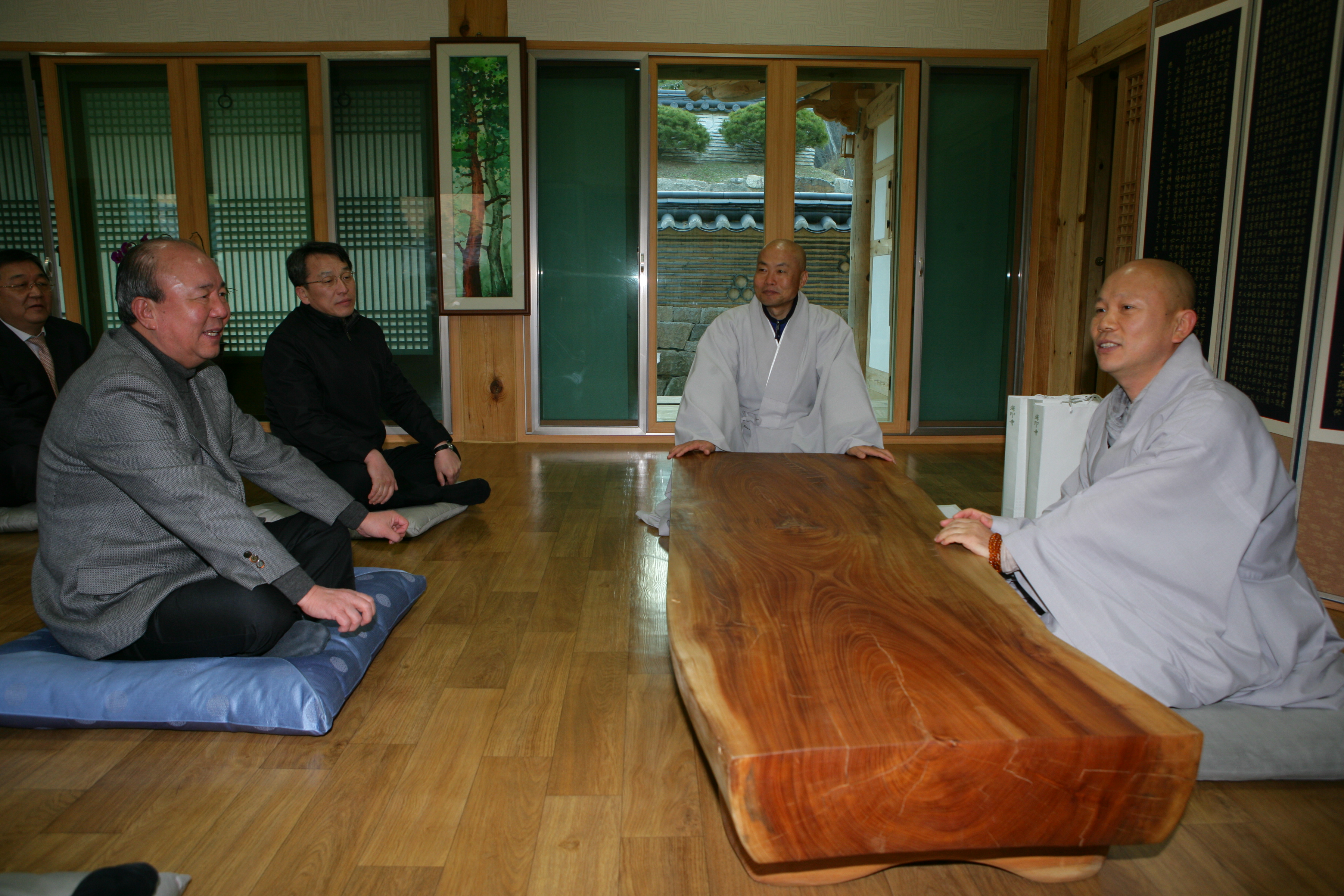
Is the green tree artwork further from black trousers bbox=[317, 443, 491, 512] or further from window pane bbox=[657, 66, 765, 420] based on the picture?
black trousers bbox=[317, 443, 491, 512]

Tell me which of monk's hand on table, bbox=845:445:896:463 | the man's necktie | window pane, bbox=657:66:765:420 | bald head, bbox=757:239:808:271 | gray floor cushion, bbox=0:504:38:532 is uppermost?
window pane, bbox=657:66:765:420

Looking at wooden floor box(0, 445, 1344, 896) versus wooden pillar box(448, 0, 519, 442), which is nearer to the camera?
wooden floor box(0, 445, 1344, 896)

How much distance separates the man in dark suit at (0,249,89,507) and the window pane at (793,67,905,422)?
3993mm

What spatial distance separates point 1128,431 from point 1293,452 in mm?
1402

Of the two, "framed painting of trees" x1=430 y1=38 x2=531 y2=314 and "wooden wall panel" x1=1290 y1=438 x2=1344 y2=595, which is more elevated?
"framed painting of trees" x1=430 y1=38 x2=531 y2=314

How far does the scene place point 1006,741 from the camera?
1.04 m

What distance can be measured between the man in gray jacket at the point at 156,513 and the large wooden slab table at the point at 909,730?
0.96 meters

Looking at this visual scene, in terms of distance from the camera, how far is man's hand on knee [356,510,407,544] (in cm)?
246

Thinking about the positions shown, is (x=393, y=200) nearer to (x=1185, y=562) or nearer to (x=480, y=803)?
(x=480, y=803)

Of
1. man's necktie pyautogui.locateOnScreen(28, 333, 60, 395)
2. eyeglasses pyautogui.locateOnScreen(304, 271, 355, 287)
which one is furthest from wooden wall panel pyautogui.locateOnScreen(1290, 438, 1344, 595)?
man's necktie pyautogui.locateOnScreen(28, 333, 60, 395)

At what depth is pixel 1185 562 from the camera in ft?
5.81

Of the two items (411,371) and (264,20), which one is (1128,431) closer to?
(411,371)

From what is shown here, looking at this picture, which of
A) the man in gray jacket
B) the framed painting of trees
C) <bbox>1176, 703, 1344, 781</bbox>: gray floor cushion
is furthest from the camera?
the framed painting of trees

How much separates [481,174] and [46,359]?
8.33ft
